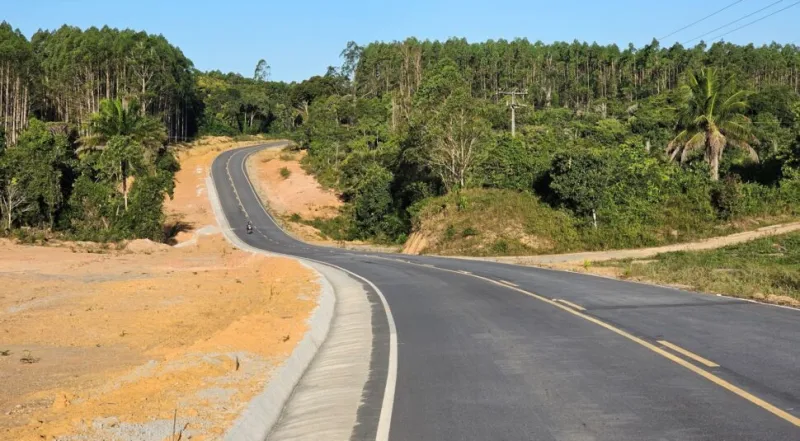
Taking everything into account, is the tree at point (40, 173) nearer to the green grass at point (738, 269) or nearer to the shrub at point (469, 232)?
the shrub at point (469, 232)

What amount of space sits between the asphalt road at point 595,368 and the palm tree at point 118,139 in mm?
40518

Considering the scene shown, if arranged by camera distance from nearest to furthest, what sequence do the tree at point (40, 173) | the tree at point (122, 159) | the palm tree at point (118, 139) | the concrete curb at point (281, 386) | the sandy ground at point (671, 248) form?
the concrete curb at point (281, 386) < the sandy ground at point (671, 248) < the tree at point (40, 173) < the tree at point (122, 159) < the palm tree at point (118, 139)

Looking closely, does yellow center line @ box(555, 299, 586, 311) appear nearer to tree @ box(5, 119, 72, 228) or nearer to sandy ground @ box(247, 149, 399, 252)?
sandy ground @ box(247, 149, 399, 252)

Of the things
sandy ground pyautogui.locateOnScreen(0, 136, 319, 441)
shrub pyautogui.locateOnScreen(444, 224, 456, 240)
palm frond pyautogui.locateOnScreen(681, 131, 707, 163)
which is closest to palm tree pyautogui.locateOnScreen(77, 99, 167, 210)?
sandy ground pyautogui.locateOnScreen(0, 136, 319, 441)

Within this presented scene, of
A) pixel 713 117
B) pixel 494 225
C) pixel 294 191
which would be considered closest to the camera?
pixel 494 225

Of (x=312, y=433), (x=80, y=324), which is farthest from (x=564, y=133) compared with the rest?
(x=312, y=433)

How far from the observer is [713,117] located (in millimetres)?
46125

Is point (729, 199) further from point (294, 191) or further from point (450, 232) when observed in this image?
point (294, 191)

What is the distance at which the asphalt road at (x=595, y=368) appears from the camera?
663 cm

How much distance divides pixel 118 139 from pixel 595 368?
4958cm

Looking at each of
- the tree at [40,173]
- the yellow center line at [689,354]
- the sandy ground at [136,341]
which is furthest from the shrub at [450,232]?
the yellow center line at [689,354]

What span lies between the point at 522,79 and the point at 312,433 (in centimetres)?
12378

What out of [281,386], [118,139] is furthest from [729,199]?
[118,139]

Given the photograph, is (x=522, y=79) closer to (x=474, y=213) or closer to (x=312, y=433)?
(x=474, y=213)
